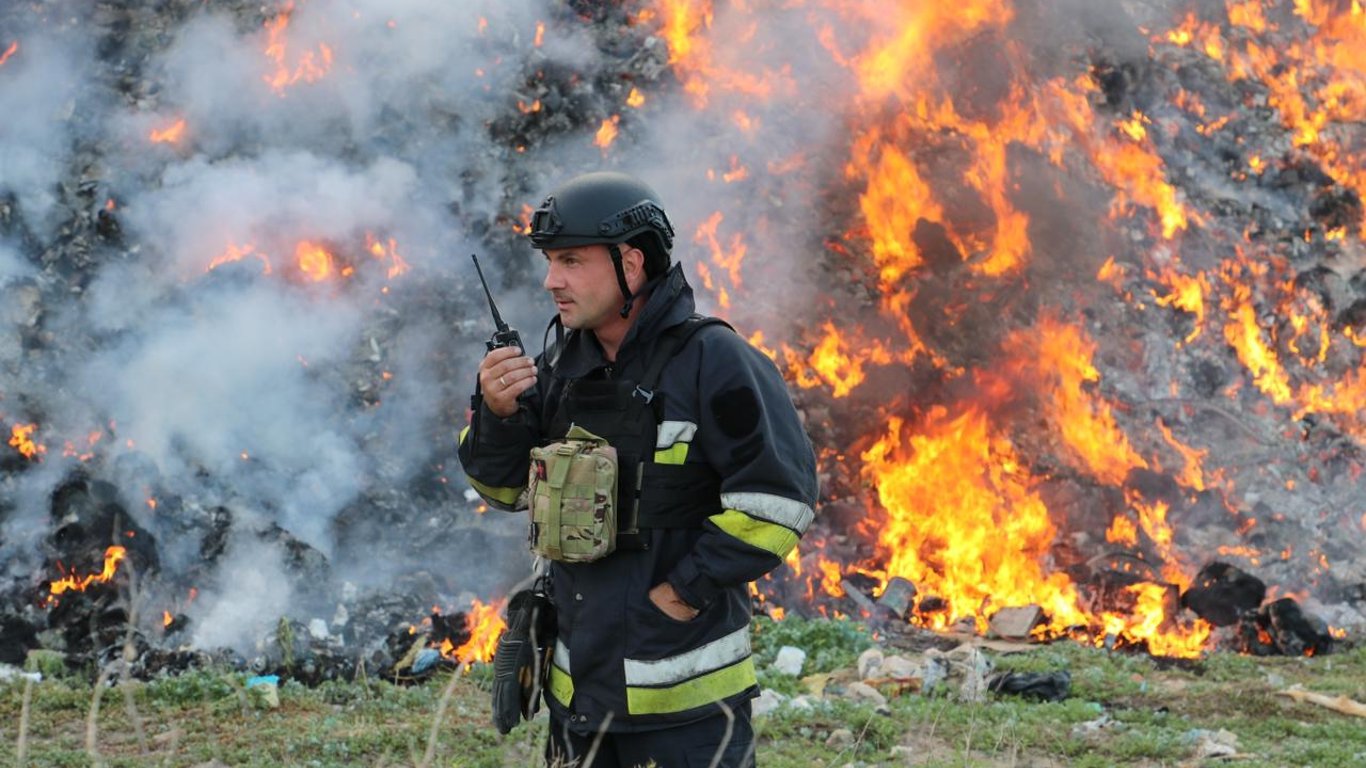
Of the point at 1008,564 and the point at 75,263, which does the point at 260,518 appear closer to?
the point at 75,263

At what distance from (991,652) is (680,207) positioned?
4.32m

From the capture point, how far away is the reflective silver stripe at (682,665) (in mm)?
3186

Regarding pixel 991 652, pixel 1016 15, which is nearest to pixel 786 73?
pixel 1016 15

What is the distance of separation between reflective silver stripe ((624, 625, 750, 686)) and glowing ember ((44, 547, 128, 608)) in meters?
5.69

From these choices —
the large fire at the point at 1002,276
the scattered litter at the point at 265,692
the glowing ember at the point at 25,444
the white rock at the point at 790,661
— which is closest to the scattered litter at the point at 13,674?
the scattered litter at the point at 265,692

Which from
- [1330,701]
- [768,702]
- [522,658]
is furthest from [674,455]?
[1330,701]

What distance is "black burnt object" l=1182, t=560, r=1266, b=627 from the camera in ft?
30.4

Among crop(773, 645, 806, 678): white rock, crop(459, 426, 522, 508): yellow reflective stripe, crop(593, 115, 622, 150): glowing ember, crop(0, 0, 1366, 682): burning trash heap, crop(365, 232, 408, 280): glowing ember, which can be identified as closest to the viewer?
crop(459, 426, 522, 508): yellow reflective stripe

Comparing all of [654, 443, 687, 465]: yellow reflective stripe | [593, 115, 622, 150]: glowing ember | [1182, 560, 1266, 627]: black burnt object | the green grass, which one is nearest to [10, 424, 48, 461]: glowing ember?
the green grass

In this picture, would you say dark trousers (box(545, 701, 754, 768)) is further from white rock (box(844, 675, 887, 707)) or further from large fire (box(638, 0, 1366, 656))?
large fire (box(638, 0, 1366, 656))

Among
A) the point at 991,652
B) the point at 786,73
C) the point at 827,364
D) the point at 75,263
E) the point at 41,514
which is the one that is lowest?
the point at 991,652

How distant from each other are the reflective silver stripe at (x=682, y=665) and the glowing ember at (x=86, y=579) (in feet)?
18.7

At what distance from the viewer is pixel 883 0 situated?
1166 centimetres

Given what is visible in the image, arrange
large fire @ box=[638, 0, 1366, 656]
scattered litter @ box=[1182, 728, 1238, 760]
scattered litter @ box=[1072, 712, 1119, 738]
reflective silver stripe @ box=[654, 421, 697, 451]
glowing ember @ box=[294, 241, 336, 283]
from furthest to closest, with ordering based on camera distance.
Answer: large fire @ box=[638, 0, 1366, 656] → glowing ember @ box=[294, 241, 336, 283] → scattered litter @ box=[1072, 712, 1119, 738] → scattered litter @ box=[1182, 728, 1238, 760] → reflective silver stripe @ box=[654, 421, 697, 451]
